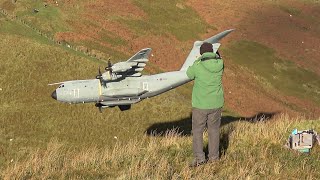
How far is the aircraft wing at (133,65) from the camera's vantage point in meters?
16.0

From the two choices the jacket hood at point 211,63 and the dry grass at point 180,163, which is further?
the jacket hood at point 211,63

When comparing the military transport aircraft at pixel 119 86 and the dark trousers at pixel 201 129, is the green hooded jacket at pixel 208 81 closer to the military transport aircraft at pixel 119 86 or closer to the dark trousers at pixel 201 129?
the dark trousers at pixel 201 129

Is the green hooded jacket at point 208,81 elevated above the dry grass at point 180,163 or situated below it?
above

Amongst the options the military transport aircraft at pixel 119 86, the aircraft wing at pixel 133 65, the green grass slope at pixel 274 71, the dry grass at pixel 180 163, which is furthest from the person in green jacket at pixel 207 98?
the green grass slope at pixel 274 71

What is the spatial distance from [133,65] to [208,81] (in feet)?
19.3

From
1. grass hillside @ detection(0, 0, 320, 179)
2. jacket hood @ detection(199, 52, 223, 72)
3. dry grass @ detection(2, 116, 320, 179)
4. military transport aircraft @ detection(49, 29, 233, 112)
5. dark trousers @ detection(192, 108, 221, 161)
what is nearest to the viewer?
dry grass @ detection(2, 116, 320, 179)

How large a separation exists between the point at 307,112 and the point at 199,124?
32521 millimetres

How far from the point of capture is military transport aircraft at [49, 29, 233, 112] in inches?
642

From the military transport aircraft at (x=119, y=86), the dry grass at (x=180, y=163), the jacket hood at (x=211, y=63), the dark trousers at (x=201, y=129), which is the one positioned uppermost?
the jacket hood at (x=211, y=63)

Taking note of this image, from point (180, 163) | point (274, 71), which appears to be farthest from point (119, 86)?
point (274, 71)

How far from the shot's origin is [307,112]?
41.0 metres

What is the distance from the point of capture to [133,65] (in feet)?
53.6

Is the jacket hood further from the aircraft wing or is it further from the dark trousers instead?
the aircraft wing

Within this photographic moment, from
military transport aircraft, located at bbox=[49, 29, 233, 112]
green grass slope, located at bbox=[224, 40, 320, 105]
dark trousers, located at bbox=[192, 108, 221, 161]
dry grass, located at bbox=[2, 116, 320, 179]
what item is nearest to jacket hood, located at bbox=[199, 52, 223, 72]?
dark trousers, located at bbox=[192, 108, 221, 161]
